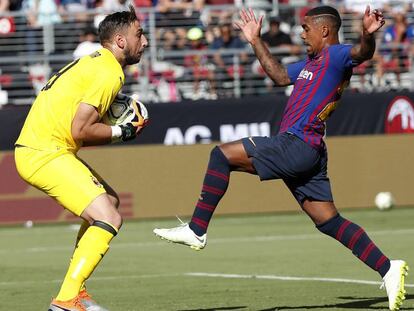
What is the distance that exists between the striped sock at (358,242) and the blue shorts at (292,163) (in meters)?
0.22

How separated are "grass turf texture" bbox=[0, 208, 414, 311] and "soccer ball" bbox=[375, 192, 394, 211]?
238 millimetres

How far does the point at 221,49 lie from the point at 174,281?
11.3 metres

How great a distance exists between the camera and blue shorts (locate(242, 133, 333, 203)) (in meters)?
9.16

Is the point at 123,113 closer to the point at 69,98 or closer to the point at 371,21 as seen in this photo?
the point at 69,98

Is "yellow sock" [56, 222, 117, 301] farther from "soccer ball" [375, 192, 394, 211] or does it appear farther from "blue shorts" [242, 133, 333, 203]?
"soccer ball" [375, 192, 394, 211]

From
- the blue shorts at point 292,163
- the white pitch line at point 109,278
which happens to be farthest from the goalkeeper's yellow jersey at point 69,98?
the white pitch line at point 109,278

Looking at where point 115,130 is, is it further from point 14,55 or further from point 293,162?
point 14,55

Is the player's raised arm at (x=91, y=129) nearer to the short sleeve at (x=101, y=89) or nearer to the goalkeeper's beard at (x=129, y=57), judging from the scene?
the short sleeve at (x=101, y=89)

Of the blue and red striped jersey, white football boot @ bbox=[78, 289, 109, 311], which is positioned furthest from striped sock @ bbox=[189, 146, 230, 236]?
white football boot @ bbox=[78, 289, 109, 311]

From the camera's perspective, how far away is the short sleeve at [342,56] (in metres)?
9.04

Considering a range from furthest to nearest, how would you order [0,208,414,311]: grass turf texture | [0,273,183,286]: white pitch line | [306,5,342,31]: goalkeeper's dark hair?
[0,273,183,286]: white pitch line → [0,208,414,311]: grass turf texture → [306,5,342,31]: goalkeeper's dark hair

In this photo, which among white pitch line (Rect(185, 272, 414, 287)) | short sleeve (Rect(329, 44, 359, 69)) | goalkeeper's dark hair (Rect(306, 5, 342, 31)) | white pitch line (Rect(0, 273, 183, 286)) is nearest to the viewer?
short sleeve (Rect(329, 44, 359, 69))

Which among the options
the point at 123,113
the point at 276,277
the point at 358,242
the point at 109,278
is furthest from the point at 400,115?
the point at 123,113

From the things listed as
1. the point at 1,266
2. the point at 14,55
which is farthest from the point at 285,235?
the point at 14,55
